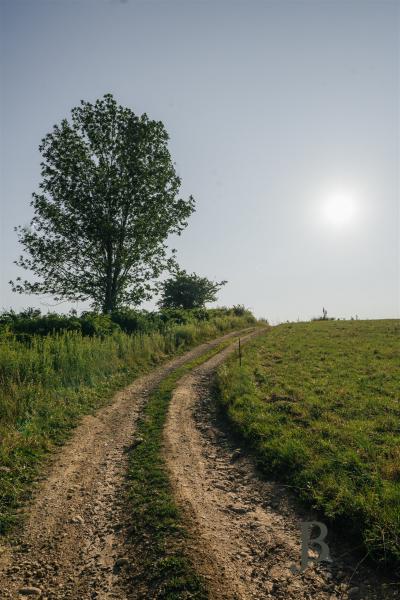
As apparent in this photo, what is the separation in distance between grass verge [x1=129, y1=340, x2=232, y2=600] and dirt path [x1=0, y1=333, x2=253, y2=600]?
0.92 ft

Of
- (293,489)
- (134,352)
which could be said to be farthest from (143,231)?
(293,489)

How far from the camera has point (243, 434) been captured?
970 cm

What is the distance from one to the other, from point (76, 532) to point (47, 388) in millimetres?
7385

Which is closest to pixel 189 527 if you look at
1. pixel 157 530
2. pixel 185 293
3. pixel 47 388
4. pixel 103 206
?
pixel 157 530

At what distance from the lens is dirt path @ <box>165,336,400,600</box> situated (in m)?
4.77

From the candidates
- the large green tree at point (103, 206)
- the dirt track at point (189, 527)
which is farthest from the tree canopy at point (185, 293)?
the dirt track at point (189, 527)

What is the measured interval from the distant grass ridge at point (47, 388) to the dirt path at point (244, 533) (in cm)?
298

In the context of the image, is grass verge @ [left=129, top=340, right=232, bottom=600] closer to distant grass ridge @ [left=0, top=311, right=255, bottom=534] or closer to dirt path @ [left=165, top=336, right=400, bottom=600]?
dirt path @ [left=165, top=336, right=400, bottom=600]

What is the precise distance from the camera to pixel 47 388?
12570mm

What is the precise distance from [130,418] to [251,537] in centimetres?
632

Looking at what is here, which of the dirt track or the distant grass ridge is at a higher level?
the distant grass ridge

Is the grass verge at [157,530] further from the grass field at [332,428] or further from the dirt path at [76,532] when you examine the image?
the grass field at [332,428]

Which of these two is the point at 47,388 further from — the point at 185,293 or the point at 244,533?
the point at 185,293

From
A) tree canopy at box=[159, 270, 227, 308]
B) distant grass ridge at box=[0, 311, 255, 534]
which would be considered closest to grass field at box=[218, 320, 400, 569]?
distant grass ridge at box=[0, 311, 255, 534]
